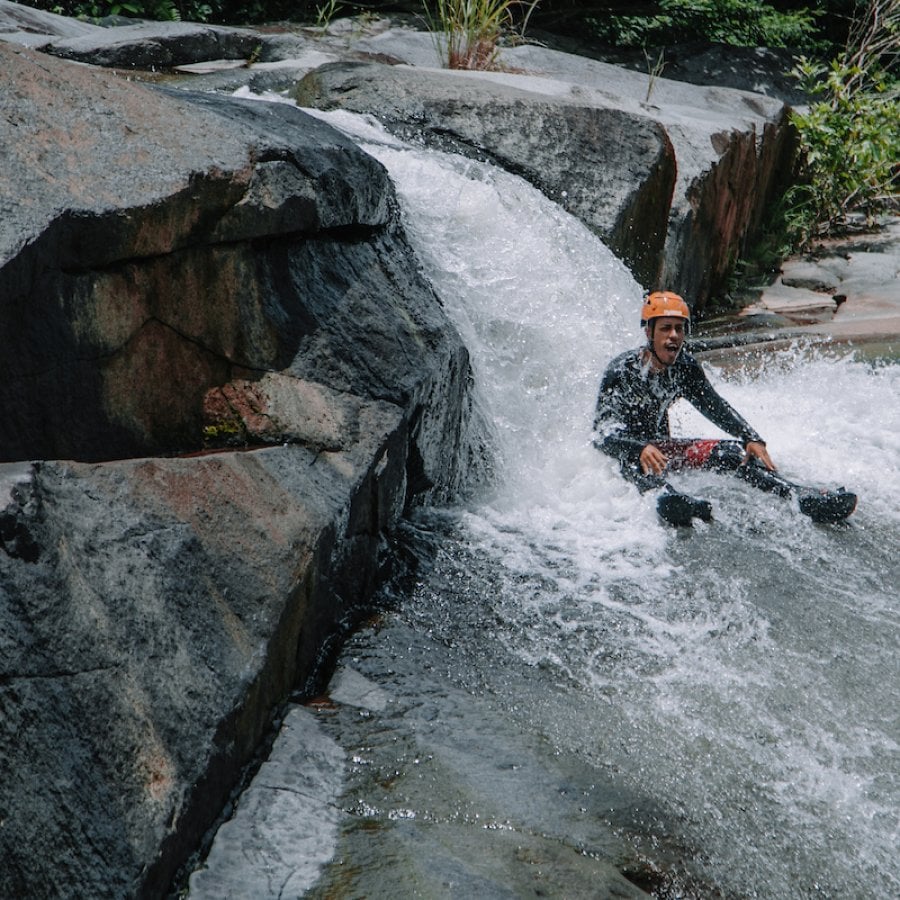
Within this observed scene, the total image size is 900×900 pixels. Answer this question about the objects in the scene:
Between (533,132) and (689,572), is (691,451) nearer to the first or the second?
(689,572)

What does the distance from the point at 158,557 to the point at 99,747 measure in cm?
52

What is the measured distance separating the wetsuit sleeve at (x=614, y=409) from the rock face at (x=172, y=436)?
37.0 inches

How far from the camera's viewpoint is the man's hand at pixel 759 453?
4.73 meters

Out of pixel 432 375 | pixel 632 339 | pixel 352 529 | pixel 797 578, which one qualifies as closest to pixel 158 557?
pixel 352 529

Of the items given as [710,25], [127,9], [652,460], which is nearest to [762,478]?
[652,460]

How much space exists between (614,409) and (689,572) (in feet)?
3.72

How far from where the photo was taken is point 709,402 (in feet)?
16.1

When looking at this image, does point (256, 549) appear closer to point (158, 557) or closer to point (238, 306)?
point (158, 557)

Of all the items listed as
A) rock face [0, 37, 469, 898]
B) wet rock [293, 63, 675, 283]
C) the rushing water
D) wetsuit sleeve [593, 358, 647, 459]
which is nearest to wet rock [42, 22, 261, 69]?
wet rock [293, 63, 675, 283]

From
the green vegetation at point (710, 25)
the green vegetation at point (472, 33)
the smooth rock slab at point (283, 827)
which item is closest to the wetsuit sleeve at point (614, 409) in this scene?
the smooth rock slab at point (283, 827)

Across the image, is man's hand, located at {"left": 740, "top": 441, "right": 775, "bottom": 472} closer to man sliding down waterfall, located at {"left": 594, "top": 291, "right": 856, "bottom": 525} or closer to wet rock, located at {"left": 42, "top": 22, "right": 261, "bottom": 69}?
man sliding down waterfall, located at {"left": 594, "top": 291, "right": 856, "bottom": 525}

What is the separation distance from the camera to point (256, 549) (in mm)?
2770

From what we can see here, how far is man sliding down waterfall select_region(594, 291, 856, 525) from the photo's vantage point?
4.60 metres

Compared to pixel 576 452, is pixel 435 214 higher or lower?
higher
